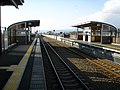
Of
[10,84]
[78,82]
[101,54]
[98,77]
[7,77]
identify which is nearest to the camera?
[10,84]

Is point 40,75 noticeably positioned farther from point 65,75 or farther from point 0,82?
point 0,82

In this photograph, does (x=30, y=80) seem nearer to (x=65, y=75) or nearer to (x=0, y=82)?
(x=0, y=82)

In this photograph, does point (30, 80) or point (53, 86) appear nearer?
point (53, 86)

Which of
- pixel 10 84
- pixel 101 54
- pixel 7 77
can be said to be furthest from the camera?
pixel 101 54

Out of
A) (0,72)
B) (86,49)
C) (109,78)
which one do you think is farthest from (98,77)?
(86,49)

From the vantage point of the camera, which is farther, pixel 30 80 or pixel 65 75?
pixel 65 75

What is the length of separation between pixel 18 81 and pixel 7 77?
1.28 metres

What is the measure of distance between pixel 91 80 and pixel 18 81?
347 centimetres

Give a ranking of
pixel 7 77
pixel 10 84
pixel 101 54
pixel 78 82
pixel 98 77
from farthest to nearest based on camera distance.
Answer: pixel 101 54, pixel 98 77, pixel 7 77, pixel 78 82, pixel 10 84

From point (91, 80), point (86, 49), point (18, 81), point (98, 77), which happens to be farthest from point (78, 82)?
point (86, 49)

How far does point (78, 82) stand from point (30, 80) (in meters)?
2.19

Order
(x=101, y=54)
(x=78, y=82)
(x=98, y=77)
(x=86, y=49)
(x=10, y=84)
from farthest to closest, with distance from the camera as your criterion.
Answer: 1. (x=86, y=49)
2. (x=101, y=54)
3. (x=98, y=77)
4. (x=78, y=82)
5. (x=10, y=84)

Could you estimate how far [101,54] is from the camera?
22047mm

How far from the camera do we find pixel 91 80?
38.9 ft
